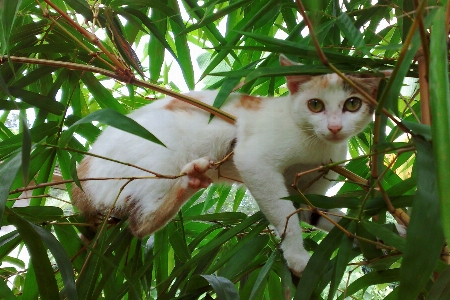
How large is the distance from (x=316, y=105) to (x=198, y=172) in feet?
0.94

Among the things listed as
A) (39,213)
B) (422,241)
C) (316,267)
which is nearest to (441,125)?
(422,241)

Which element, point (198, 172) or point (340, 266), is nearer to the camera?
point (340, 266)

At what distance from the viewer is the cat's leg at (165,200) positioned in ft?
3.06

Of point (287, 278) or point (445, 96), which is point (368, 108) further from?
point (445, 96)

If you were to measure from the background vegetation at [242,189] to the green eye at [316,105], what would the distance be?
10 cm

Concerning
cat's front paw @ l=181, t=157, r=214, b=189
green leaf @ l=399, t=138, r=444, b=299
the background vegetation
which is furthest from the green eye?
green leaf @ l=399, t=138, r=444, b=299

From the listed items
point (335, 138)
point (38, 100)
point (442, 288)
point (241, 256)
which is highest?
point (38, 100)

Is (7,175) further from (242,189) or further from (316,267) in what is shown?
(242,189)

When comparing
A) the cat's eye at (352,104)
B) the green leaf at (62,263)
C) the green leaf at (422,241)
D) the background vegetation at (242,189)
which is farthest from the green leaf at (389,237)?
the green leaf at (62,263)

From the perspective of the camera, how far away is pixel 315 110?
95 centimetres

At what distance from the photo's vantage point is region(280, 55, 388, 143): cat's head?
89 cm

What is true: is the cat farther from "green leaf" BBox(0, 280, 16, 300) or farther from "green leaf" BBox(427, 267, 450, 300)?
"green leaf" BBox(427, 267, 450, 300)

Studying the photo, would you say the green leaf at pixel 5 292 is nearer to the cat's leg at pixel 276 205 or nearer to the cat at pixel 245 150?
the cat at pixel 245 150

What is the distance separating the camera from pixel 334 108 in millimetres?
924
